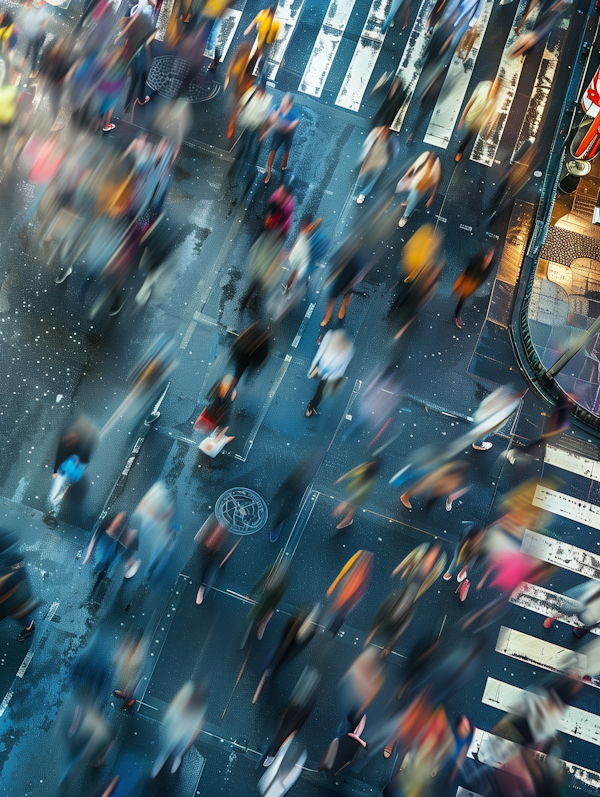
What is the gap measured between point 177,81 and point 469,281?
27.1 ft

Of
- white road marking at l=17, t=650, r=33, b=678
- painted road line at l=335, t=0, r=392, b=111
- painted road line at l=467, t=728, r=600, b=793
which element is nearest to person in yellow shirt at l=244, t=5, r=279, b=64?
painted road line at l=335, t=0, r=392, b=111

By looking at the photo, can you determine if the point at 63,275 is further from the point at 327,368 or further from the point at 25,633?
the point at 25,633

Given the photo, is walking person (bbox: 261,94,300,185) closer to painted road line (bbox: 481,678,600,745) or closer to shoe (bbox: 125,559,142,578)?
shoe (bbox: 125,559,142,578)

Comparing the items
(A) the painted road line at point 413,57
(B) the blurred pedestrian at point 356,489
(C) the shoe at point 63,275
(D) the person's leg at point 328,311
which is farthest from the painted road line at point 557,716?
(A) the painted road line at point 413,57

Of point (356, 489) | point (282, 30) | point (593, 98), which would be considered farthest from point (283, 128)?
point (356, 489)

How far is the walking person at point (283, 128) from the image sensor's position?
51.1ft

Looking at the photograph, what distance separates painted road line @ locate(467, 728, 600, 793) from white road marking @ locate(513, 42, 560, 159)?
12805 millimetres

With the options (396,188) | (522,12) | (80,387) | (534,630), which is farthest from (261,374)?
(522,12)

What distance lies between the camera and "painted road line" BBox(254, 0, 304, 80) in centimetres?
1730

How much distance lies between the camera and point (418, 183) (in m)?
16.1

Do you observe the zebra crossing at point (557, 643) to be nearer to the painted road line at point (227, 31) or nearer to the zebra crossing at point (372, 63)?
the zebra crossing at point (372, 63)

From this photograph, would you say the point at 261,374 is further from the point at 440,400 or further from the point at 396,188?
the point at 396,188

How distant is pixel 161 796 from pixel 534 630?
665cm

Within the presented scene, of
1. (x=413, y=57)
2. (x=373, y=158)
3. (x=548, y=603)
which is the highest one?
(x=413, y=57)
